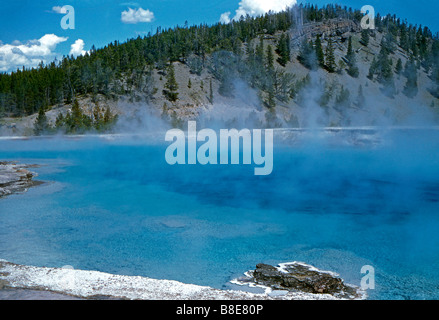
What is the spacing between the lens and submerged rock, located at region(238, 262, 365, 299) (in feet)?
16.1

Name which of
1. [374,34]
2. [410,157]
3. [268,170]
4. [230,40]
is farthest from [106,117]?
[374,34]

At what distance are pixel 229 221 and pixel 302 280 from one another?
379 centimetres

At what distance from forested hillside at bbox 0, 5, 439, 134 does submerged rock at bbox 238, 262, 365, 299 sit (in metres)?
29.2

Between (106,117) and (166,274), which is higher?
(106,117)

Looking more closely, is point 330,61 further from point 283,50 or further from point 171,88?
point 171,88

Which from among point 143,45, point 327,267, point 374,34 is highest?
point 374,34

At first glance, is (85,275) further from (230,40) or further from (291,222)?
(230,40)

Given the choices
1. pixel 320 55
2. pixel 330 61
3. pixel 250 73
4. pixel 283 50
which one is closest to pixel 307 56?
pixel 320 55

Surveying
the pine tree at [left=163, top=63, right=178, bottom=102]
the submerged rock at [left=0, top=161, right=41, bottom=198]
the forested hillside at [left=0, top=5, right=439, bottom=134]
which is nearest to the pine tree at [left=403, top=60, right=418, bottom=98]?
the forested hillside at [left=0, top=5, right=439, bottom=134]

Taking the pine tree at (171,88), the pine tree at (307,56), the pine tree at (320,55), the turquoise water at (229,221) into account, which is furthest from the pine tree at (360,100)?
the turquoise water at (229,221)

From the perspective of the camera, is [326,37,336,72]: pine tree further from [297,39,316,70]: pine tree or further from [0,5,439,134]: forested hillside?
[297,39,316,70]: pine tree

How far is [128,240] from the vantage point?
7246 mm

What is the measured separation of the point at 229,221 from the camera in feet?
28.8

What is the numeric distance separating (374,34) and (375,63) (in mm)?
14461
